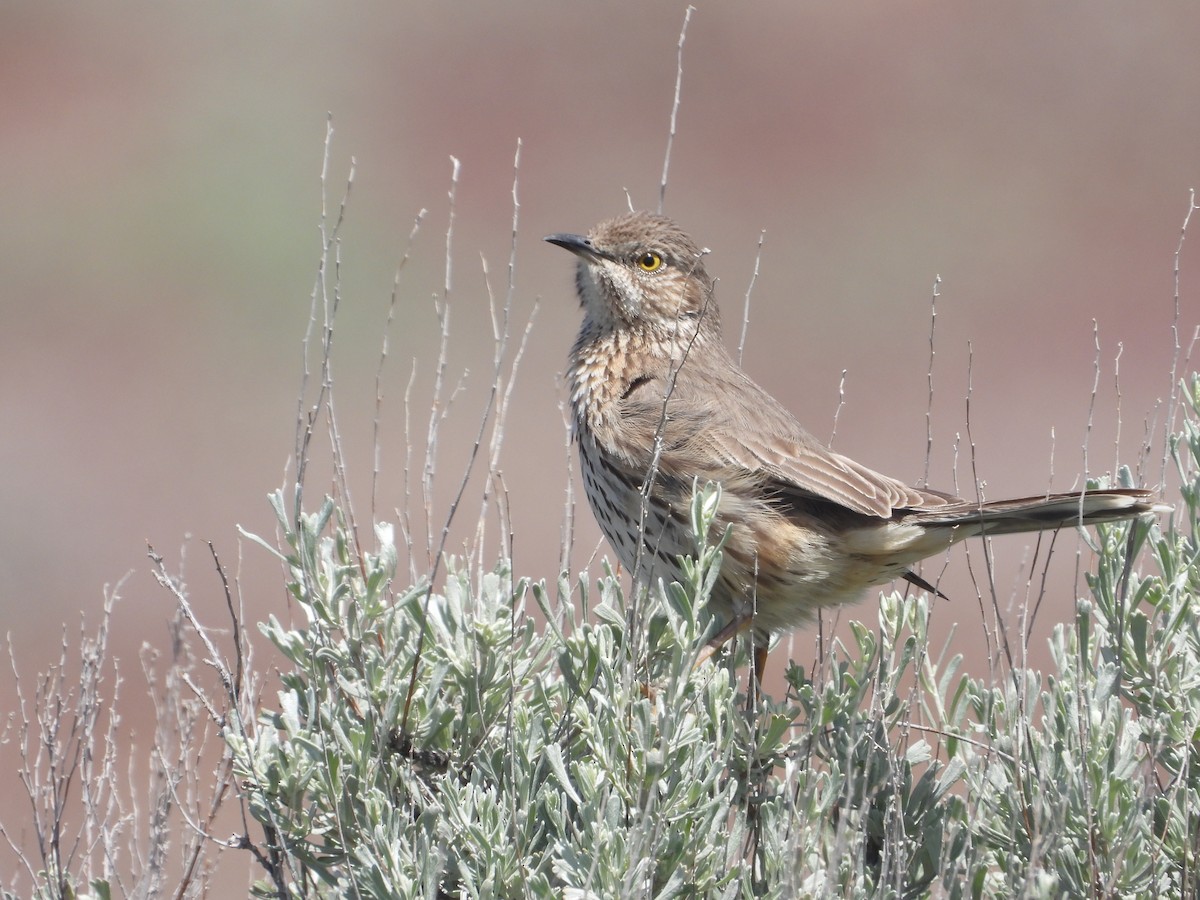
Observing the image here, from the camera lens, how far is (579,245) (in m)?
5.62

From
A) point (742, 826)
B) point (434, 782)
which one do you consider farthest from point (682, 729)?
point (434, 782)

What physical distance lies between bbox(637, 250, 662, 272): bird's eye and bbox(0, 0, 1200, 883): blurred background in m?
5.18

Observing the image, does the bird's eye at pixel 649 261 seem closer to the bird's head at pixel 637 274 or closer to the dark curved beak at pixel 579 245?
the bird's head at pixel 637 274

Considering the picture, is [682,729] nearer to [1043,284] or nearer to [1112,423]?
[1112,423]

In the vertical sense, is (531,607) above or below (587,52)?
below

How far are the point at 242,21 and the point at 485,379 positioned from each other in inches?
442

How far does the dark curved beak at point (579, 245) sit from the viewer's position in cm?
561

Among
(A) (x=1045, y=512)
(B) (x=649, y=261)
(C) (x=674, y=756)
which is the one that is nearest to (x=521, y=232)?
(B) (x=649, y=261)

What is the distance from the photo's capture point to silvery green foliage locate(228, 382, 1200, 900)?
3.58m

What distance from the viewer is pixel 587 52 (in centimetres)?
2431

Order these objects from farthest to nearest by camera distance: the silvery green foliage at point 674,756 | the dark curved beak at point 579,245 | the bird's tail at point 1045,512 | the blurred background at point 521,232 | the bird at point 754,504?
the blurred background at point 521,232 → the dark curved beak at point 579,245 → the bird at point 754,504 → the bird's tail at point 1045,512 → the silvery green foliage at point 674,756

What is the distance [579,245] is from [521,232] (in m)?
14.5

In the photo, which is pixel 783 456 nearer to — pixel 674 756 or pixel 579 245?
pixel 579 245

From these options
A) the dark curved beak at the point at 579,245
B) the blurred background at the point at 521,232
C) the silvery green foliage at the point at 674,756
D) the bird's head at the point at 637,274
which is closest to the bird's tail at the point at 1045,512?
the silvery green foliage at the point at 674,756
